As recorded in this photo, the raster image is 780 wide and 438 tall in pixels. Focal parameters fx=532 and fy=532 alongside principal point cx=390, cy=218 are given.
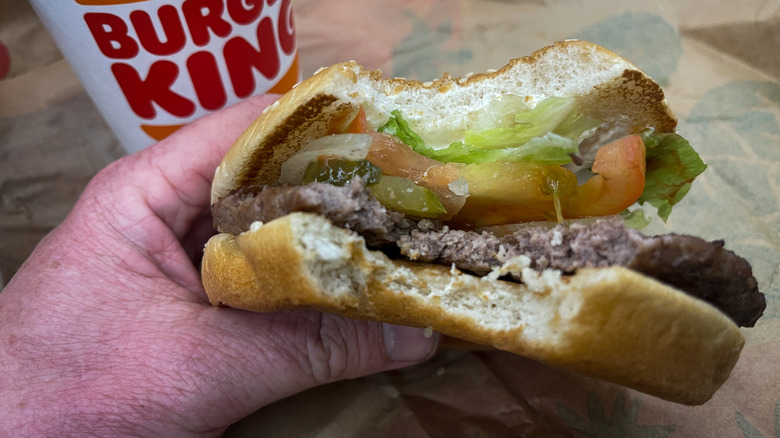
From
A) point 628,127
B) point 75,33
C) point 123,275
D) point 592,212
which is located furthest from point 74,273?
point 628,127

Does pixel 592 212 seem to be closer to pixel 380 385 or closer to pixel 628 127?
pixel 628 127

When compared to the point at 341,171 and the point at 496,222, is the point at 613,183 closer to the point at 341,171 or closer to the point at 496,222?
the point at 496,222

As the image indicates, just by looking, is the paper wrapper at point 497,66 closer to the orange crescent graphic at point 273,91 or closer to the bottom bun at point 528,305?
the orange crescent graphic at point 273,91

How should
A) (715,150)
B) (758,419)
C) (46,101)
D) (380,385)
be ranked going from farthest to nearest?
(46,101) < (715,150) < (380,385) < (758,419)

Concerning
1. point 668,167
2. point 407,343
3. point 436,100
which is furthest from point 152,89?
point 668,167

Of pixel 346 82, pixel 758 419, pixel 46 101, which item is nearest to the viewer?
pixel 346 82

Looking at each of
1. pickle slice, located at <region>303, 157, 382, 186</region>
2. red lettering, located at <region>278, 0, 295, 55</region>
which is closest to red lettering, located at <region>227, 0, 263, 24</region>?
red lettering, located at <region>278, 0, 295, 55</region>
